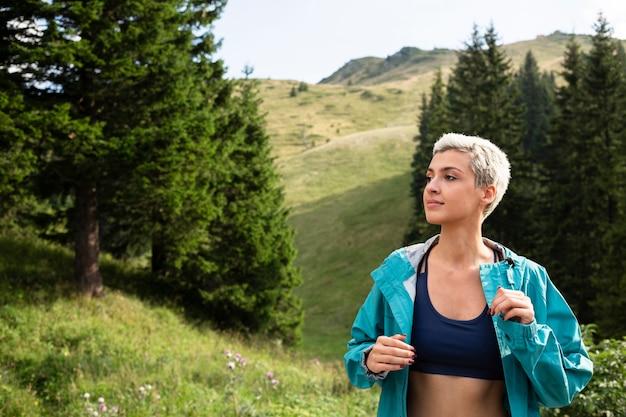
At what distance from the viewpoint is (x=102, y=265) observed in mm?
Answer: 18875

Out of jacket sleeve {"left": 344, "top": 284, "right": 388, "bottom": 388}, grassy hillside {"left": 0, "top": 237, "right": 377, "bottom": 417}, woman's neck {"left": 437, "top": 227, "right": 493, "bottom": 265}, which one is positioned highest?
woman's neck {"left": 437, "top": 227, "right": 493, "bottom": 265}

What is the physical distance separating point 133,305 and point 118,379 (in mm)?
7670

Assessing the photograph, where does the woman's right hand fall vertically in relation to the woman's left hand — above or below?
below

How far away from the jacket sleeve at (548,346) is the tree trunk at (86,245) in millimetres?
14007

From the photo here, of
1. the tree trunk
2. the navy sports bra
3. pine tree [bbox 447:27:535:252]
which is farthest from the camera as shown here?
pine tree [bbox 447:27:535:252]

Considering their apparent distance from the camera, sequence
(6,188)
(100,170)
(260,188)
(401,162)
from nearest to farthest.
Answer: (6,188) < (100,170) < (260,188) < (401,162)

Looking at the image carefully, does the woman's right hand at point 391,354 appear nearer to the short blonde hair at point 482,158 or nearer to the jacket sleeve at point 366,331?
the jacket sleeve at point 366,331

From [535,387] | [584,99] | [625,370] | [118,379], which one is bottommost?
[118,379]

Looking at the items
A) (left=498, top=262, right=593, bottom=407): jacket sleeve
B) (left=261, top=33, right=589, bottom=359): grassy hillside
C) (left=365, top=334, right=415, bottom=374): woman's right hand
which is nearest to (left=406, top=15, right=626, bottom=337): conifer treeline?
(left=261, top=33, right=589, bottom=359): grassy hillside

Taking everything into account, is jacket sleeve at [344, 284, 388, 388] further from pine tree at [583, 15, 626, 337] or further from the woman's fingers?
pine tree at [583, 15, 626, 337]

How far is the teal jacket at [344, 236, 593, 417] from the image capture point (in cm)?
231

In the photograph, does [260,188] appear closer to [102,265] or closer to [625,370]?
[102,265]

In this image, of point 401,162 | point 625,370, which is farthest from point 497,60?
point 401,162

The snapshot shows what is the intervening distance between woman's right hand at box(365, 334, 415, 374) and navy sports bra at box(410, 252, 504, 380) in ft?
0.44
